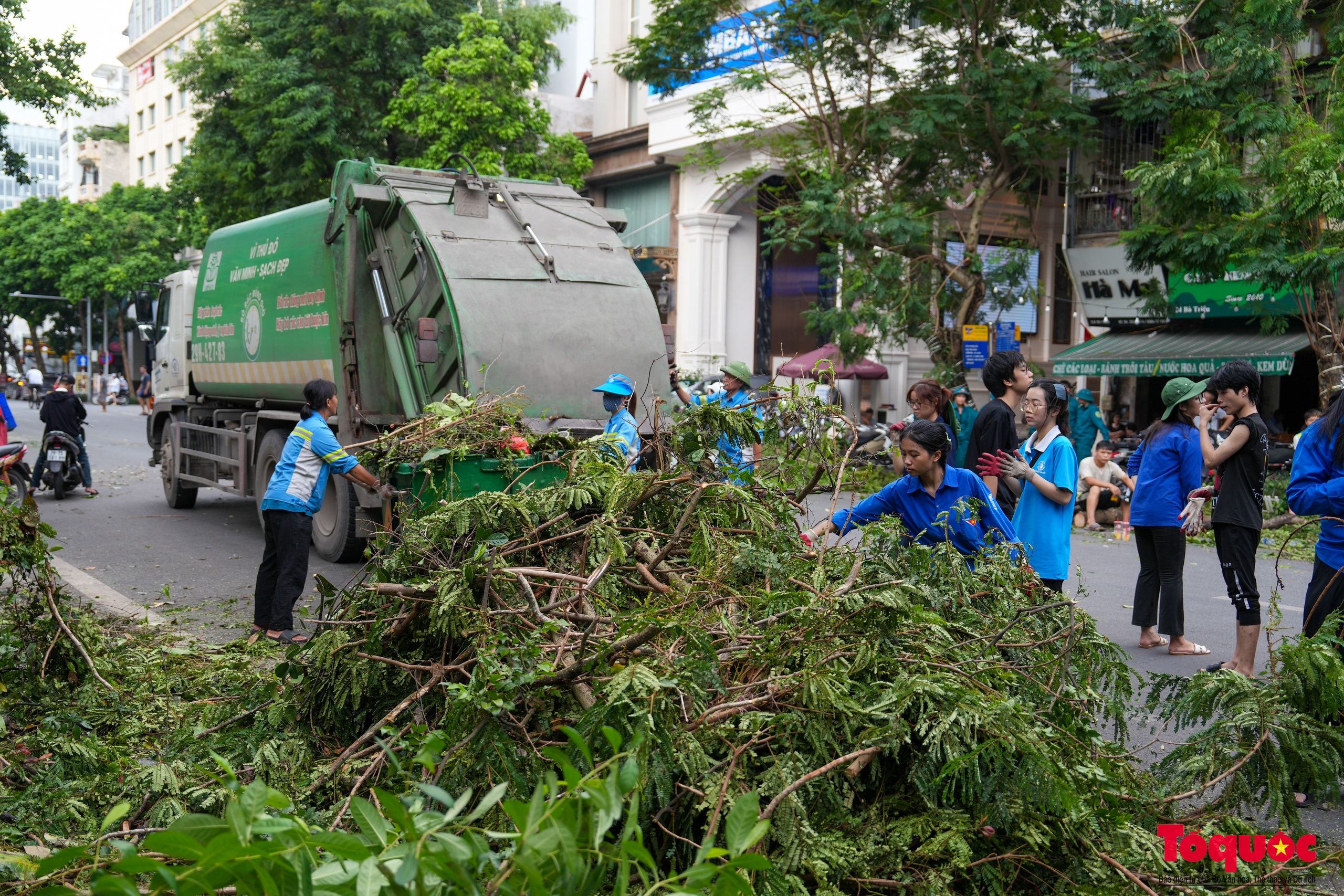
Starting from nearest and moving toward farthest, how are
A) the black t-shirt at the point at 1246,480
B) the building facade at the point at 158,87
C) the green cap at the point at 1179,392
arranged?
the black t-shirt at the point at 1246,480 → the green cap at the point at 1179,392 → the building facade at the point at 158,87

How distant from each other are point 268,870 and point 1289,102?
15.2 metres

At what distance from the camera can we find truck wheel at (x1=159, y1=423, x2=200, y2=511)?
42.0 ft

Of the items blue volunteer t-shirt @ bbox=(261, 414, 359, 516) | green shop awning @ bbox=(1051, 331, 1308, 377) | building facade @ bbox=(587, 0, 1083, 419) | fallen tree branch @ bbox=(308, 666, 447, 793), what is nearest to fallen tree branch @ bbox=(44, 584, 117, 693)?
blue volunteer t-shirt @ bbox=(261, 414, 359, 516)

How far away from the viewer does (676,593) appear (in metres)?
3.80

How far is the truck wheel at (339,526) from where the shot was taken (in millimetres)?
8969

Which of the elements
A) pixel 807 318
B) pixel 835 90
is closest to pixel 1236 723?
pixel 807 318

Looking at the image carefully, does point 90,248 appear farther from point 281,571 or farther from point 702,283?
point 281,571

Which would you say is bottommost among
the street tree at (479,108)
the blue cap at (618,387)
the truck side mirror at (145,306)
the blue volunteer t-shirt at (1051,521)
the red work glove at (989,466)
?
the blue volunteer t-shirt at (1051,521)

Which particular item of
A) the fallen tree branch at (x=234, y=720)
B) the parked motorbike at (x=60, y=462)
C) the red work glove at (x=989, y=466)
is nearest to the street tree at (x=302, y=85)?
the parked motorbike at (x=60, y=462)

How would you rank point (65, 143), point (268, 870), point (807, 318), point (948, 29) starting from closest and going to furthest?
point (268, 870) → point (948, 29) → point (807, 318) → point (65, 143)

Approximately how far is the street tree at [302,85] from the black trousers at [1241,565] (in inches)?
757

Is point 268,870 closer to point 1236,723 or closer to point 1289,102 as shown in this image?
point 1236,723

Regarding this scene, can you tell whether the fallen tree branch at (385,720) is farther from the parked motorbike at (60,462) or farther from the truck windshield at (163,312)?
the parked motorbike at (60,462)

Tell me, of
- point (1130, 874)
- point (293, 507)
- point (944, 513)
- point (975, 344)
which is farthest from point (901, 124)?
point (1130, 874)
